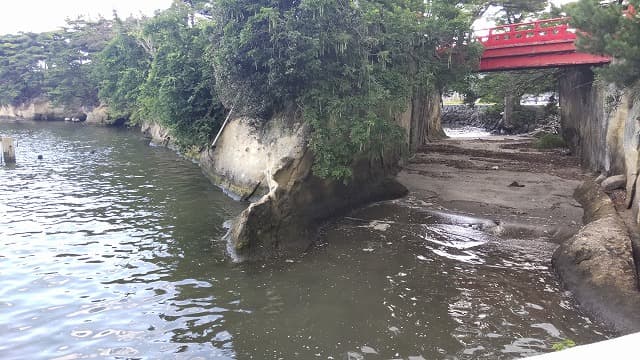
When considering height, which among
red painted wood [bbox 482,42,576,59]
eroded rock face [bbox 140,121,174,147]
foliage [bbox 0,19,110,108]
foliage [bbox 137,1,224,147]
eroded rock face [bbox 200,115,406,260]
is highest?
foliage [bbox 0,19,110,108]

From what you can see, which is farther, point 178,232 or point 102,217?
point 102,217

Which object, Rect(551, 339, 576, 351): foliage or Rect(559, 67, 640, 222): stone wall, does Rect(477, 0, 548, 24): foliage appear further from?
Rect(551, 339, 576, 351): foliage

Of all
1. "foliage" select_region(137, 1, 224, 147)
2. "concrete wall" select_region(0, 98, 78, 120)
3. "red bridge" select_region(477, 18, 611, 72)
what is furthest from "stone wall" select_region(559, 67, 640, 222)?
"concrete wall" select_region(0, 98, 78, 120)

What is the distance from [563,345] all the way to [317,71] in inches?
403

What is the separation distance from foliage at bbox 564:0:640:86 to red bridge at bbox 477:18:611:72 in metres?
8.85

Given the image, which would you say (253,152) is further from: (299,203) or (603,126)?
(603,126)

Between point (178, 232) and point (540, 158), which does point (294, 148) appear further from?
point (540, 158)

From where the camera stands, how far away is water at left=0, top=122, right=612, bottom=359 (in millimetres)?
7434

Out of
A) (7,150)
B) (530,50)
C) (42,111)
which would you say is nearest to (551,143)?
(530,50)

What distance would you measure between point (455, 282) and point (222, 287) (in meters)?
5.02

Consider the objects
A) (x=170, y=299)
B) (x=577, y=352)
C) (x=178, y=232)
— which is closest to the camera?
(x=577, y=352)

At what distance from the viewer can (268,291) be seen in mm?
9344


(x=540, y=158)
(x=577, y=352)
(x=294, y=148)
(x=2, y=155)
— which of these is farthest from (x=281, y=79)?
(x=2, y=155)

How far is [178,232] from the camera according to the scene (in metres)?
13.1
